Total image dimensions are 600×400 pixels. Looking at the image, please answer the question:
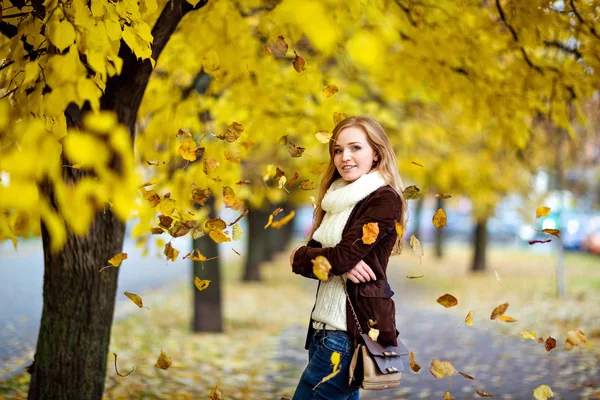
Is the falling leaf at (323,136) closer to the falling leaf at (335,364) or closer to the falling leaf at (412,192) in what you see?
the falling leaf at (412,192)

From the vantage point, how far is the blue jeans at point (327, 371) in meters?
2.63

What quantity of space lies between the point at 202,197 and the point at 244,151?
71 cm

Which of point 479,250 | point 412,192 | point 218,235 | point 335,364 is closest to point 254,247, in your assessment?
point 479,250

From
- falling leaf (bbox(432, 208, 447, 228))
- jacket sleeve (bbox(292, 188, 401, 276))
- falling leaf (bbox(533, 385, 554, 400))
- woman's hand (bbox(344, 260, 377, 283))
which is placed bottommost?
falling leaf (bbox(533, 385, 554, 400))

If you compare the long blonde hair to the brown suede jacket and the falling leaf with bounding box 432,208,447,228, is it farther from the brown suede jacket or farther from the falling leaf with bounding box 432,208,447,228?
the falling leaf with bounding box 432,208,447,228

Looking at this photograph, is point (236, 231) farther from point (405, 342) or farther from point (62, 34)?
point (405, 342)

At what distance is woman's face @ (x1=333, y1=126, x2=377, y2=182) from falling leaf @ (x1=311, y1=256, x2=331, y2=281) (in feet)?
1.55

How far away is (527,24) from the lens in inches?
158

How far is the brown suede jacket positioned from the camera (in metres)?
2.56

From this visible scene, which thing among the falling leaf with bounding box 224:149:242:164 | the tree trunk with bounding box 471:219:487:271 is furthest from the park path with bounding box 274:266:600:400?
the tree trunk with bounding box 471:219:487:271

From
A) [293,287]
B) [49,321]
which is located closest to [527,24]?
[49,321]

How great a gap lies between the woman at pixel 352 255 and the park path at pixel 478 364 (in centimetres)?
162

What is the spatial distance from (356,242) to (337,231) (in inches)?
6.4

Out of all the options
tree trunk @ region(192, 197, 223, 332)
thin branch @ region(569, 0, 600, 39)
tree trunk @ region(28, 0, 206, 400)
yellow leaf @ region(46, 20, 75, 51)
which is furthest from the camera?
tree trunk @ region(192, 197, 223, 332)
